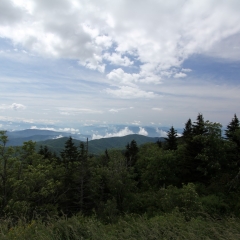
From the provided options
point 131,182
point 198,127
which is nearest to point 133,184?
point 131,182

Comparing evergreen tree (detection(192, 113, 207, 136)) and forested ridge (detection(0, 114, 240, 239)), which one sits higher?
evergreen tree (detection(192, 113, 207, 136))

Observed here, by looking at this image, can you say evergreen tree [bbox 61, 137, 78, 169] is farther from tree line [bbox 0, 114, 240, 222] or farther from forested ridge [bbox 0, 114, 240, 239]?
tree line [bbox 0, 114, 240, 222]

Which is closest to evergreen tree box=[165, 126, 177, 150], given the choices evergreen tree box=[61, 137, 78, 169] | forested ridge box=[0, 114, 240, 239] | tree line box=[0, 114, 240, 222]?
forested ridge box=[0, 114, 240, 239]

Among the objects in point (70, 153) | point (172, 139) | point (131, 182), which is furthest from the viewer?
point (70, 153)

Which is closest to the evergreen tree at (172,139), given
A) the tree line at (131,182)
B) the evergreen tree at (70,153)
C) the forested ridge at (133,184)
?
the forested ridge at (133,184)

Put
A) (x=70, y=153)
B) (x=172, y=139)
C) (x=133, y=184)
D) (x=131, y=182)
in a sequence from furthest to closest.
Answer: (x=70, y=153), (x=172, y=139), (x=131, y=182), (x=133, y=184)

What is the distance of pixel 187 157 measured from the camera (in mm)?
31766

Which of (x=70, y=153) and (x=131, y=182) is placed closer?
(x=131, y=182)

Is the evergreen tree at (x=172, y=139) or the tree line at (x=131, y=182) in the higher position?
the evergreen tree at (x=172, y=139)

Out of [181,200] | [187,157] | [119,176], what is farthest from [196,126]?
[181,200]

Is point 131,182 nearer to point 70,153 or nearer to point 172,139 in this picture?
point 172,139

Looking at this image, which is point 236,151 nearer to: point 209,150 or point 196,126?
point 209,150

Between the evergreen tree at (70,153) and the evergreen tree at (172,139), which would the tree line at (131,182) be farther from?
the evergreen tree at (70,153)

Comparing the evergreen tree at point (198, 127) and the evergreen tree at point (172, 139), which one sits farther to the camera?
the evergreen tree at point (172, 139)
